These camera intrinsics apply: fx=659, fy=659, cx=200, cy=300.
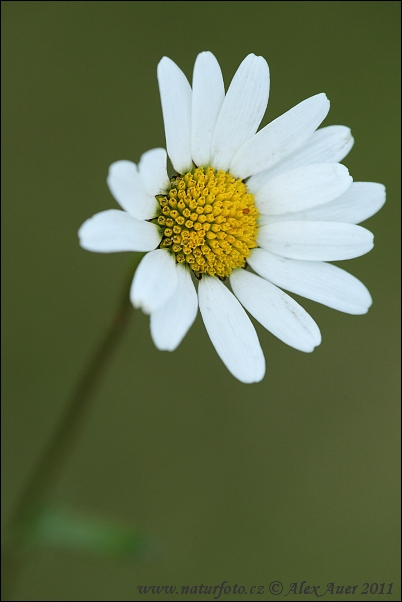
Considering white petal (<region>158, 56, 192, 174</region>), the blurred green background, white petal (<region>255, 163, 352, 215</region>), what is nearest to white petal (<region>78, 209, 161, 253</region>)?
white petal (<region>158, 56, 192, 174</region>)

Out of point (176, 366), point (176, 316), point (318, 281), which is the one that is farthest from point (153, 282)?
point (176, 366)

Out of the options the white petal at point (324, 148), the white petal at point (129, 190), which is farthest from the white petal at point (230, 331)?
the white petal at point (324, 148)

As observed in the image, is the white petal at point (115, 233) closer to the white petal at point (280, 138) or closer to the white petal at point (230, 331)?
the white petal at point (230, 331)

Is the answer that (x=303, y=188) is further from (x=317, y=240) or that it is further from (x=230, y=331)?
(x=230, y=331)

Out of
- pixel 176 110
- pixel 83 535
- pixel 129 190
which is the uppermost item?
pixel 176 110

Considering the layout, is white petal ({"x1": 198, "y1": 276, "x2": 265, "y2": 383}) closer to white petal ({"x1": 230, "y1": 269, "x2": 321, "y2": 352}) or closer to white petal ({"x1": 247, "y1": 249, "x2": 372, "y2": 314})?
white petal ({"x1": 230, "y1": 269, "x2": 321, "y2": 352})

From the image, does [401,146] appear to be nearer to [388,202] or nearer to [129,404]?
[388,202]
